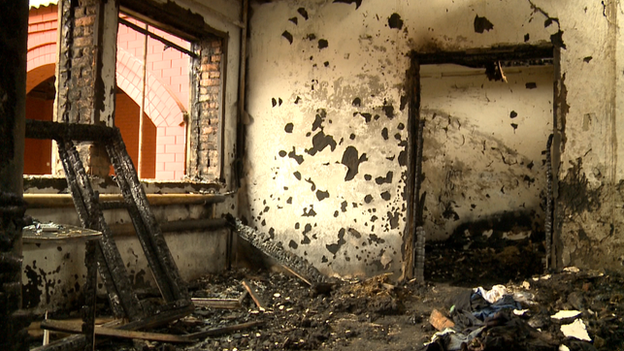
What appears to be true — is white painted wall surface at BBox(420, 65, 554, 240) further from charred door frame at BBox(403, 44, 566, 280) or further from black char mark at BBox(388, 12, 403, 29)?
black char mark at BBox(388, 12, 403, 29)

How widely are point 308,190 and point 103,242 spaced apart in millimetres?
2469

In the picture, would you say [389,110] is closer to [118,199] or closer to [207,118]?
[207,118]

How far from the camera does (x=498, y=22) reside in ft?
15.1

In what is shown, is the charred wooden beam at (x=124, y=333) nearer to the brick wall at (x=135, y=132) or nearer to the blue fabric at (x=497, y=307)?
the blue fabric at (x=497, y=307)

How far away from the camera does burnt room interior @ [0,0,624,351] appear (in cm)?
328

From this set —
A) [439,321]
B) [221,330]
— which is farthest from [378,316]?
[221,330]

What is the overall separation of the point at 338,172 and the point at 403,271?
1.27 meters

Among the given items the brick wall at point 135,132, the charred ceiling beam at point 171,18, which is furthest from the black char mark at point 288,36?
the brick wall at point 135,132

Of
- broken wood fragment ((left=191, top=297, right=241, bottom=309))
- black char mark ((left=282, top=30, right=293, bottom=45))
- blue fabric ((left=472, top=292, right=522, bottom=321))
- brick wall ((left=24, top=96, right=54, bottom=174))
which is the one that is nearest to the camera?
blue fabric ((left=472, top=292, right=522, bottom=321))

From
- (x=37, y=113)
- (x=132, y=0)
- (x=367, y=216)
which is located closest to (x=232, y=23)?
(x=132, y=0)

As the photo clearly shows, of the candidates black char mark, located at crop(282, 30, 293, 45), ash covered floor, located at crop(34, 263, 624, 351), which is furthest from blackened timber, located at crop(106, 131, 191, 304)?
black char mark, located at crop(282, 30, 293, 45)

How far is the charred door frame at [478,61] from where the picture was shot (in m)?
4.43

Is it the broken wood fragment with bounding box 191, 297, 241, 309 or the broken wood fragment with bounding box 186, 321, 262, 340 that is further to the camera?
the broken wood fragment with bounding box 191, 297, 241, 309

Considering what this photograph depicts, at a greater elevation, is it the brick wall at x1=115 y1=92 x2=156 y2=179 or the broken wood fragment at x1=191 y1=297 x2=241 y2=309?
the brick wall at x1=115 y1=92 x2=156 y2=179
